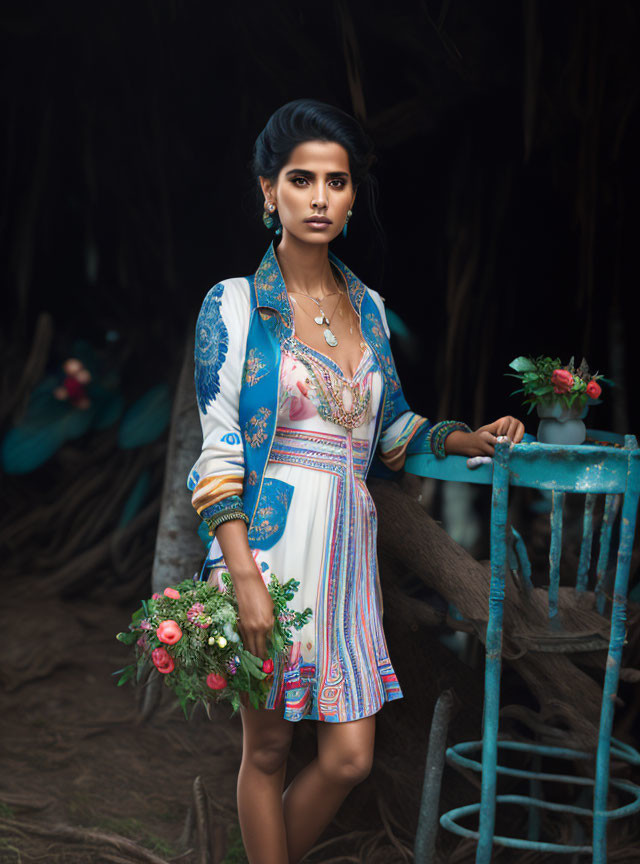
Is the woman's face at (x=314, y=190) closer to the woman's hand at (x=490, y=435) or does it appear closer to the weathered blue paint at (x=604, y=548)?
the woman's hand at (x=490, y=435)

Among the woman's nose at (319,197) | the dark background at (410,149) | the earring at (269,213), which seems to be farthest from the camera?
the dark background at (410,149)

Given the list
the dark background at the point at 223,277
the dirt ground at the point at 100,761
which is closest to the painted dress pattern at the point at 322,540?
the dark background at the point at 223,277

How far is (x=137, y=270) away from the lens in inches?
166

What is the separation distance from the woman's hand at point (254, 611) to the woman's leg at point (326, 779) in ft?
0.93

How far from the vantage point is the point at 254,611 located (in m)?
1.91

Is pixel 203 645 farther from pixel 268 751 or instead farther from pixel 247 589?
pixel 268 751

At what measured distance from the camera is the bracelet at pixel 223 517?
195 cm

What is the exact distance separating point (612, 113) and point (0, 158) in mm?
2606

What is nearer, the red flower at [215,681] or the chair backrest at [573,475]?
the red flower at [215,681]

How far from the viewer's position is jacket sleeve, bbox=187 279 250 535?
1974mm

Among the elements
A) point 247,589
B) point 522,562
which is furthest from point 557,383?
point 247,589

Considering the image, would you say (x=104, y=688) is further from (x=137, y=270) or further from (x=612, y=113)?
(x=612, y=113)

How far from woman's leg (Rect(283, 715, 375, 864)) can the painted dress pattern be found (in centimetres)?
6

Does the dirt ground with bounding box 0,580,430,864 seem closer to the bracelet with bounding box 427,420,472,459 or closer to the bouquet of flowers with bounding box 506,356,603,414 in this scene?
the bracelet with bounding box 427,420,472,459
